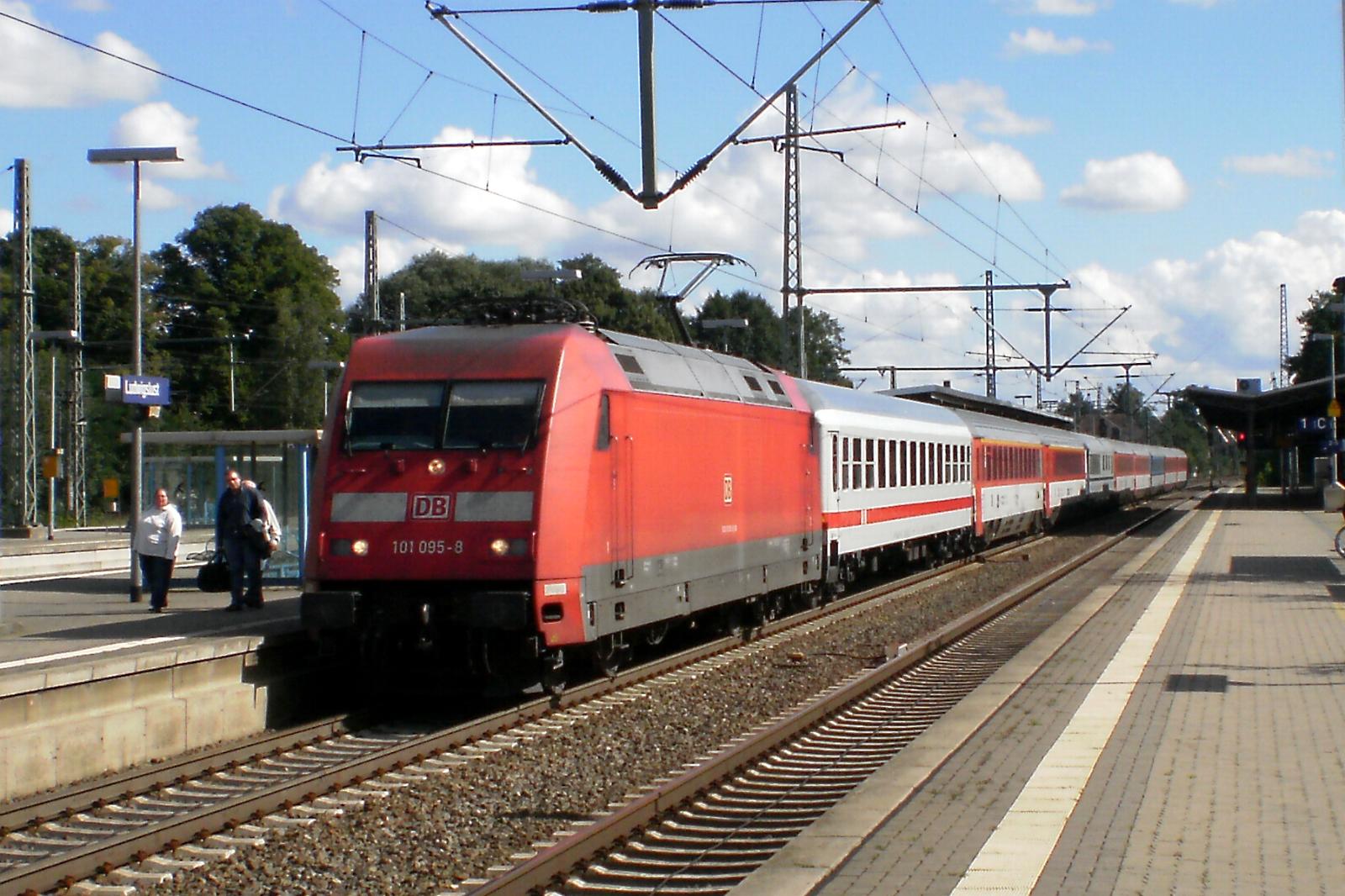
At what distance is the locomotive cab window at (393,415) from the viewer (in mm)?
12188

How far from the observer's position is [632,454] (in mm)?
13055

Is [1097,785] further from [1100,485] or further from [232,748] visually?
[1100,485]

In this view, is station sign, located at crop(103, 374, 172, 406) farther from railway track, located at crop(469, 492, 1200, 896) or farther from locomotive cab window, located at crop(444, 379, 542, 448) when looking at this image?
railway track, located at crop(469, 492, 1200, 896)

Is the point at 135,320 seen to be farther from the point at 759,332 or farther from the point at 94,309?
the point at 759,332

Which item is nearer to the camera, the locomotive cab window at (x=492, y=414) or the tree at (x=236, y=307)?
the locomotive cab window at (x=492, y=414)

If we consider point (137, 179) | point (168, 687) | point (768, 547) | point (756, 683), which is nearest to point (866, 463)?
point (768, 547)

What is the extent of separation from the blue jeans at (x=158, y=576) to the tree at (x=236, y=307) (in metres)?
47.1

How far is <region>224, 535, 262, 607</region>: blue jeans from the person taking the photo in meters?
15.9

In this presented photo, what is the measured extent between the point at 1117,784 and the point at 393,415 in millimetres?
6368

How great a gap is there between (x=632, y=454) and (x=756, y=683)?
8.47 feet

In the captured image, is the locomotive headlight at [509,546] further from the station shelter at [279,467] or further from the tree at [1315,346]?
the tree at [1315,346]

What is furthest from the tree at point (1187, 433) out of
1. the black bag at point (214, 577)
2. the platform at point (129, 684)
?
the platform at point (129, 684)

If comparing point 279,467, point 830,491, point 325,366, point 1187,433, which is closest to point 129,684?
point 279,467

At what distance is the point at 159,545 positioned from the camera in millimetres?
16250
